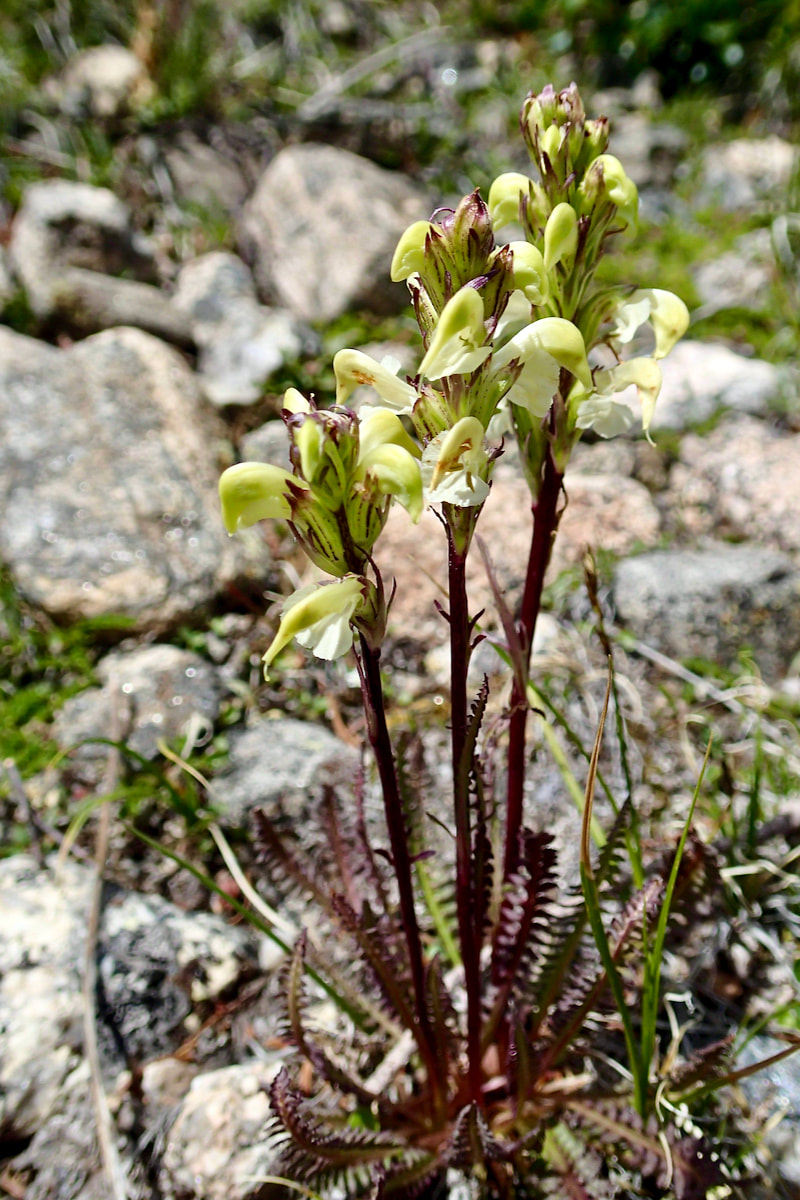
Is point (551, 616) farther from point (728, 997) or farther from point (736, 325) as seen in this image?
point (736, 325)

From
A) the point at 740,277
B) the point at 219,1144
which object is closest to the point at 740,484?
the point at 740,277

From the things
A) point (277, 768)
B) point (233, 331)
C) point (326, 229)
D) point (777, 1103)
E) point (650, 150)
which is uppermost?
point (650, 150)

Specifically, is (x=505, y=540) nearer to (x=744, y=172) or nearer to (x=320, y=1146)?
(x=320, y=1146)

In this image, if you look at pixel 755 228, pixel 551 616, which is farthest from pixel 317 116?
pixel 551 616

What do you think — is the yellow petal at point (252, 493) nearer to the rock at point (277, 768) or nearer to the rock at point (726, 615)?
the rock at point (277, 768)

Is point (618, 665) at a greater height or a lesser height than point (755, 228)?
lesser

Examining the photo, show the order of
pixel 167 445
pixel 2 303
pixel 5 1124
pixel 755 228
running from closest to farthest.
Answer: pixel 5 1124
pixel 167 445
pixel 2 303
pixel 755 228


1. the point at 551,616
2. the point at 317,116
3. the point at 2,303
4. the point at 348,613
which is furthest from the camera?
the point at 317,116

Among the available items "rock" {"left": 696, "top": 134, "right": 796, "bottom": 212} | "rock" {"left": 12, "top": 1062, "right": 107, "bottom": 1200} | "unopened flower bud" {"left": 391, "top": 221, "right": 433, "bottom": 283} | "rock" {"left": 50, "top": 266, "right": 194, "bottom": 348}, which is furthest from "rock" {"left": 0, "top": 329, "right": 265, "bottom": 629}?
"rock" {"left": 696, "top": 134, "right": 796, "bottom": 212}
